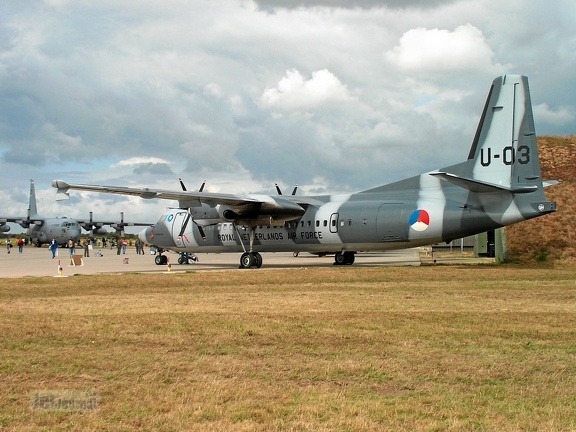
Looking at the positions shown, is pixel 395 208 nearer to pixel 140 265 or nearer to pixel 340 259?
pixel 340 259

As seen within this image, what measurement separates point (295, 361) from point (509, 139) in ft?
58.1

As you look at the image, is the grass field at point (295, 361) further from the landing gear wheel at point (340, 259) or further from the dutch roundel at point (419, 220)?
the landing gear wheel at point (340, 259)

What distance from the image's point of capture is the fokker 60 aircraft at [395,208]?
76.2ft

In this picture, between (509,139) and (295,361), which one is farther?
(509,139)

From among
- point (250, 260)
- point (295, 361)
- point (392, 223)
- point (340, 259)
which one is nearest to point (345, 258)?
point (340, 259)

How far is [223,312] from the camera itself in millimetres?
13250

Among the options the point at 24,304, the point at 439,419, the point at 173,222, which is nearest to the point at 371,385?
the point at 439,419

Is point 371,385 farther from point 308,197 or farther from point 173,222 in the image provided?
point 173,222

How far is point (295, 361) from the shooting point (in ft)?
27.3

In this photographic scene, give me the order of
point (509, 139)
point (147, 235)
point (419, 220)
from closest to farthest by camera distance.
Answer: point (509, 139) < point (419, 220) < point (147, 235)

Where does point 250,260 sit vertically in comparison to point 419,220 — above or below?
below

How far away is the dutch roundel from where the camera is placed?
26.1 m

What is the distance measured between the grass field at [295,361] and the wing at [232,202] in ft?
40.8

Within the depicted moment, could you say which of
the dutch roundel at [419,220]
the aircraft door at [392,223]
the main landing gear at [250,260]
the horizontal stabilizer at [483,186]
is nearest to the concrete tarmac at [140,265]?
the main landing gear at [250,260]
